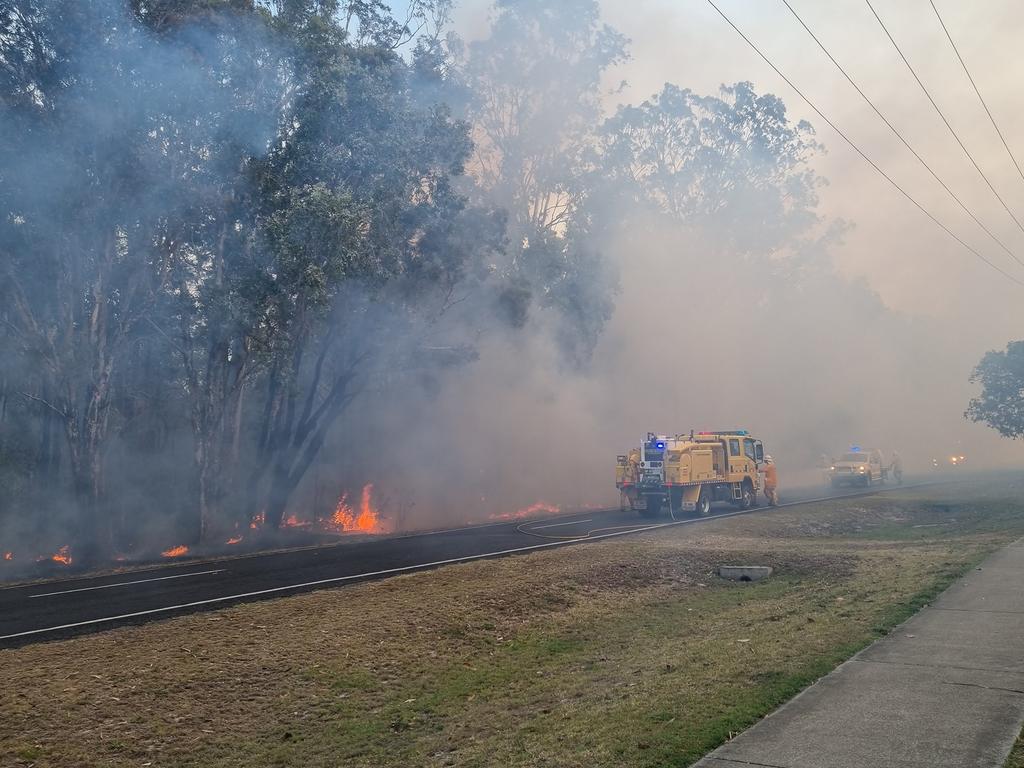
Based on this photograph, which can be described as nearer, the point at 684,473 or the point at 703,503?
the point at 684,473

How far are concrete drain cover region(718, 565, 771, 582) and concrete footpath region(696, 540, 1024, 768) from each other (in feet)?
18.5

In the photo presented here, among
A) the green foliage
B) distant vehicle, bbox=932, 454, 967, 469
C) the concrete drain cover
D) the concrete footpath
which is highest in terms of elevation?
the green foliage

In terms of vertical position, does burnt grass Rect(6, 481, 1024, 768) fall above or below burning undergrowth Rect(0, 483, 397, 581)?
below

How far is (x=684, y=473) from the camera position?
28.6 m

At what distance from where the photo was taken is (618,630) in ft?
40.3

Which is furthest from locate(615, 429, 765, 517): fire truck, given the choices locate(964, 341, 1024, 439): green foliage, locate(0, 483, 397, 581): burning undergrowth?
locate(964, 341, 1024, 439): green foliage

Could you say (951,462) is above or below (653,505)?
above

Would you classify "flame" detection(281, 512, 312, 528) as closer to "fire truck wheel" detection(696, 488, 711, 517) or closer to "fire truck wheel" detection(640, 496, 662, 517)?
"fire truck wheel" detection(640, 496, 662, 517)

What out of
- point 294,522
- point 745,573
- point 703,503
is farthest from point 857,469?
point 745,573

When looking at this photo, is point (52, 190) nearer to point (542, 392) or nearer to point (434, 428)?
point (434, 428)

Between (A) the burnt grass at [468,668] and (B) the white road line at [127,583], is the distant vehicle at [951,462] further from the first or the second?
(B) the white road line at [127,583]

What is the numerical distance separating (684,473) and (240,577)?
624 inches

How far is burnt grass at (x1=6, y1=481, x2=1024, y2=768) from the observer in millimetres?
Answer: 7699

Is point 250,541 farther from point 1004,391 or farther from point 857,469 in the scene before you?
point 1004,391
